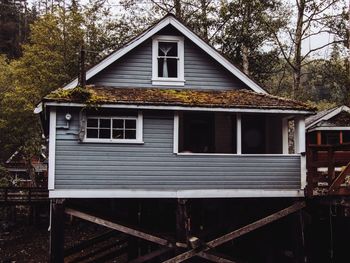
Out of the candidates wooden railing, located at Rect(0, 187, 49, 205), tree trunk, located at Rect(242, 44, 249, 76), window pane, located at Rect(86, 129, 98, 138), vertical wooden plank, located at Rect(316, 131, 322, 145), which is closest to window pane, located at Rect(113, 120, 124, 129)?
window pane, located at Rect(86, 129, 98, 138)

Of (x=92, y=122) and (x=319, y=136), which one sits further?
(x=319, y=136)

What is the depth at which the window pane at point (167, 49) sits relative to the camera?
16.4 metres

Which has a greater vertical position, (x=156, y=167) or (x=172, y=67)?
(x=172, y=67)

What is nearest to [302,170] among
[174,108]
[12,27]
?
[174,108]

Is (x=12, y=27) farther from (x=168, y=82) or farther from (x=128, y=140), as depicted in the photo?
(x=128, y=140)

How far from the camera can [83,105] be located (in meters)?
13.0

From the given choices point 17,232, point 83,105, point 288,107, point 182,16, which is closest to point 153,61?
point 83,105

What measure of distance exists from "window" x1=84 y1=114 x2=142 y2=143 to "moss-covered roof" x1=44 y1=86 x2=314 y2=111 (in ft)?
2.28

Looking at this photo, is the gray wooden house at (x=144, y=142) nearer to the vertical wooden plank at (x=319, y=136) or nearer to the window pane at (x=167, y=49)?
the window pane at (x=167, y=49)

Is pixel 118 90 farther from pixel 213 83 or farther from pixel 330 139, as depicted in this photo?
pixel 330 139

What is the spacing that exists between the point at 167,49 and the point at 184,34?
856 millimetres

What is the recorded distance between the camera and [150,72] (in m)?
16.0

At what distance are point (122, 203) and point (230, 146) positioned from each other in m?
4.85

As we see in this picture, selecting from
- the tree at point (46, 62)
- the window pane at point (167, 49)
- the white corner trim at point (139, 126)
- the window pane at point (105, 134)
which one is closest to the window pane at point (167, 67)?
the window pane at point (167, 49)
